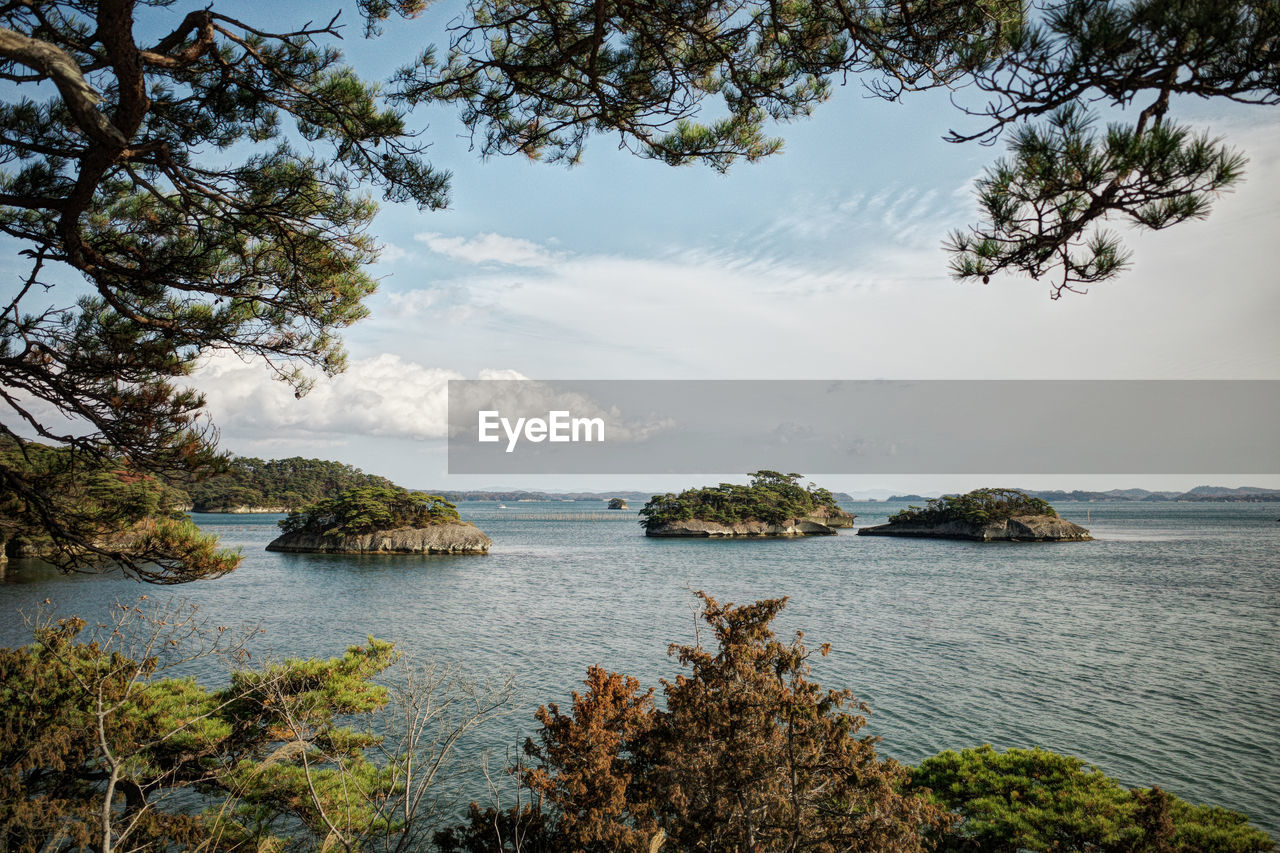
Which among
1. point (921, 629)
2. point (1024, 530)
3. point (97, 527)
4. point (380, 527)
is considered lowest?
point (1024, 530)

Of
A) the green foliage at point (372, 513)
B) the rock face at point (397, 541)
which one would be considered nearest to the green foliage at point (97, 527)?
the rock face at point (397, 541)

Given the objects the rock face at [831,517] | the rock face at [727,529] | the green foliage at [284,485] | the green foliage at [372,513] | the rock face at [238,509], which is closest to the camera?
the green foliage at [372,513]

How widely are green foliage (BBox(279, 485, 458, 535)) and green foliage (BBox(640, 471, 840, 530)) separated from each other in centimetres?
2693

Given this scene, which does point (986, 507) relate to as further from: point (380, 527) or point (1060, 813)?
point (1060, 813)

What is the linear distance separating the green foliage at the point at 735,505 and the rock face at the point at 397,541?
2599 cm

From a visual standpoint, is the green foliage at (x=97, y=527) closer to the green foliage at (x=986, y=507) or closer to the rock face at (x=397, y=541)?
the rock face at (x=397, y=541)

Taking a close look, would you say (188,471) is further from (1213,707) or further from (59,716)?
(1213,707)

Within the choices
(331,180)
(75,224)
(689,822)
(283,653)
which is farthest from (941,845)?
(283,653)

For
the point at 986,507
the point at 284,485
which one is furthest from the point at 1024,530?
the point at 284,485

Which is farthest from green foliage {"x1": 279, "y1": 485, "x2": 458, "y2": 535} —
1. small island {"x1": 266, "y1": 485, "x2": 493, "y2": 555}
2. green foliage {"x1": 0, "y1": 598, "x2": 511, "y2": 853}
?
green foliage {"x1": 0, "y1": 598, "x2": 511, "y2": 853}

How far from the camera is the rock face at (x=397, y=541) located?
148 ft

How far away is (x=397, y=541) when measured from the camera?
45.1 meters

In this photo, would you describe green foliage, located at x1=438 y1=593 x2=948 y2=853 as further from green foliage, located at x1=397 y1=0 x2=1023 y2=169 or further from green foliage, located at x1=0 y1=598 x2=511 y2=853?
green foliage, located at x1=397 y1=0 x2=1023 y2=169

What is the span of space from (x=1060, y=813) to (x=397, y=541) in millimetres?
44625
